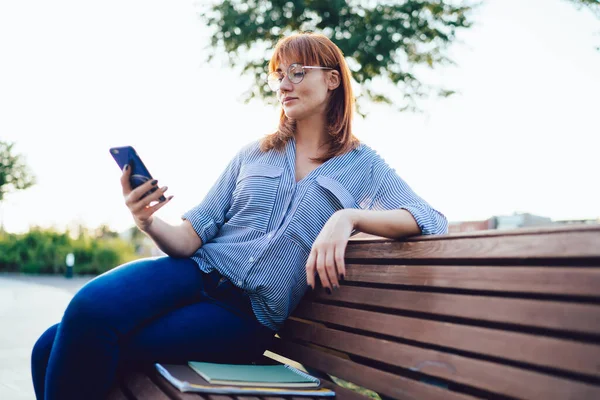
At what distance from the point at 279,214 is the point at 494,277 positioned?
1056 mm

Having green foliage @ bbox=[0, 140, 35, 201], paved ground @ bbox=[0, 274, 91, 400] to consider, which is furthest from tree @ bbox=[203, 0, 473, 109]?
green foliage @ bbox=[0, 140, 35, 201]

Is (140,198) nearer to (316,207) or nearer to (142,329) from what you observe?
(142,329)

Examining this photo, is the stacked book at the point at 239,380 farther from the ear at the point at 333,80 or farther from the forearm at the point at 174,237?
the ear at the point at 333,80

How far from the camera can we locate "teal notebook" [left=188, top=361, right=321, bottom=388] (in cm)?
195

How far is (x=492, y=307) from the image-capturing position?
5.22 ft

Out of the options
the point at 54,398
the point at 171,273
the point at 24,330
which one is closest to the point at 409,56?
the point at 24,330

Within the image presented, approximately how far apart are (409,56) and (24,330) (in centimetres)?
645

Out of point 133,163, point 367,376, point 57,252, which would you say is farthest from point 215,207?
point 57,252

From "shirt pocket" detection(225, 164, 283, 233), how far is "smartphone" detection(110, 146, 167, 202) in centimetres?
49

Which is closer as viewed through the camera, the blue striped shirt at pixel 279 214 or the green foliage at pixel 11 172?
the blue striped shirt at pixel 279 214

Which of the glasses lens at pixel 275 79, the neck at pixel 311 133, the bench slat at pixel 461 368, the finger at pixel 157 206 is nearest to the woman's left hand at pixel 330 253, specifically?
the bench slat at pixel 461 368

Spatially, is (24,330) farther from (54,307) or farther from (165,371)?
(165,371)

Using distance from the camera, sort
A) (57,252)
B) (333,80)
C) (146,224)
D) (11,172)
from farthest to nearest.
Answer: (11,172) < (57,252) < (333,80) < (146,224)

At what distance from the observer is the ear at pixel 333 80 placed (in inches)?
105
